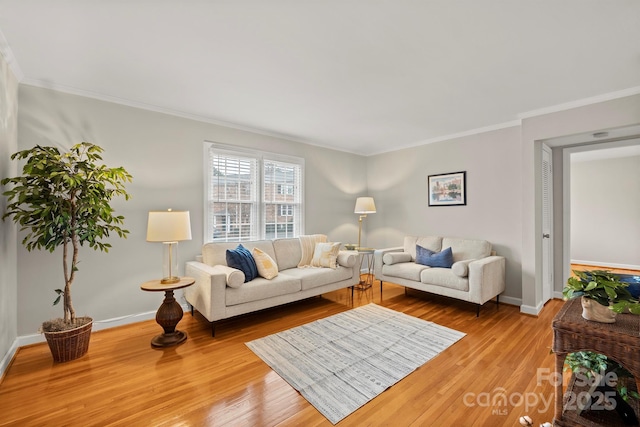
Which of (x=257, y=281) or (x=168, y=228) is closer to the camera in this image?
(x=168, y=228)

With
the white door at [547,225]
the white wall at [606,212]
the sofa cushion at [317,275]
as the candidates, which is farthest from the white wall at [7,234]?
the white wall at [606,212]

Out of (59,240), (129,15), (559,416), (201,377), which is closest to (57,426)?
(201,377)

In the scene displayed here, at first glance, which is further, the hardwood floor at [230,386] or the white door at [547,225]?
the white door at [547,225]

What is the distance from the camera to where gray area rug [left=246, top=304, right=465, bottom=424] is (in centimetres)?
199

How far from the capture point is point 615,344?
54.5 inches

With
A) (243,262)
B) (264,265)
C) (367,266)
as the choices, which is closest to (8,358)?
(243,262)

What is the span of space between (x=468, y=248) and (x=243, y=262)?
3.19 metres

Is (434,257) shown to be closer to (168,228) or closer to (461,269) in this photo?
(461,269)

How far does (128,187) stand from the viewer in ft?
10.5

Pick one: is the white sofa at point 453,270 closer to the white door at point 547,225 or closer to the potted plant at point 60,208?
the white door at point 547,225

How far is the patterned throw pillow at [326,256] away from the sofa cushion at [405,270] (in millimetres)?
869

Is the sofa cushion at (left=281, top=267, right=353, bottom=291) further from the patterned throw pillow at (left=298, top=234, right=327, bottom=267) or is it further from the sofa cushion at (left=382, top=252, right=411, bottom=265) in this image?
the sofa cushion at (left=382, top=252, right=411, bottom=265)

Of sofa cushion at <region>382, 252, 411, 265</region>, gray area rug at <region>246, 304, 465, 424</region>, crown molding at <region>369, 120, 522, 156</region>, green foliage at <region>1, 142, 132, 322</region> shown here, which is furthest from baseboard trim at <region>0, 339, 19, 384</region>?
crown molding at <region>369, 120, 522, 156</region>

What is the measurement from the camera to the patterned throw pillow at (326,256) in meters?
4.02
